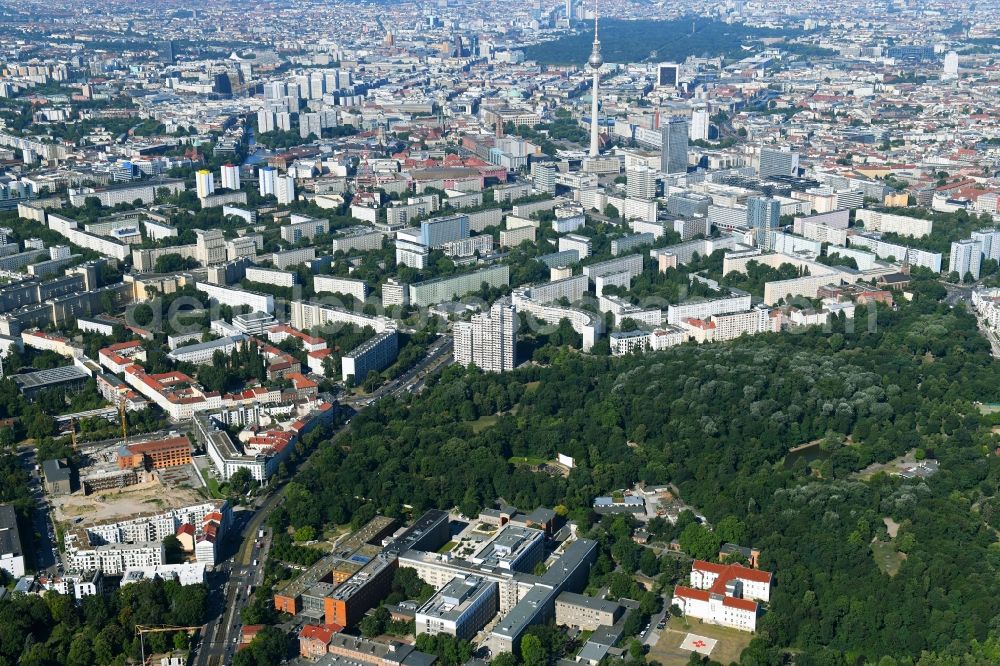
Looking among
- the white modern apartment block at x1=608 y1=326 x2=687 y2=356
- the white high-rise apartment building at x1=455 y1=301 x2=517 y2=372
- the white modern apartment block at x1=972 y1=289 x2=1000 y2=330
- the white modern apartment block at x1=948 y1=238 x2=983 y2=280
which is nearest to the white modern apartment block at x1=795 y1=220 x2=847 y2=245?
the white modern apartment block at x1=948 y1=238 x2=983 y2=280

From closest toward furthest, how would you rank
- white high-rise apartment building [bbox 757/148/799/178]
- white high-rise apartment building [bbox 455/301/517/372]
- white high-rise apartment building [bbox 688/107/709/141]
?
white high-rise apartment building [bbox 455/301/517/372], white high-rise apartment building [bbox 757/148/799/178], white high-rise apartment building [bbox 688/107/709/141]

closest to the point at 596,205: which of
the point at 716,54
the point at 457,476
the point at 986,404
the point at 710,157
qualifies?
the point at 710,157

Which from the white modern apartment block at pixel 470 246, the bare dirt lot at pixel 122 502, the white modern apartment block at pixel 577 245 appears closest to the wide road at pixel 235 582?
the bare dirt lot at pixel 122 502

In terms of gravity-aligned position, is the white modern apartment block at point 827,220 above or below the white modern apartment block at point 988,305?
above

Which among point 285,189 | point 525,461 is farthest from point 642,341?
point 285,189

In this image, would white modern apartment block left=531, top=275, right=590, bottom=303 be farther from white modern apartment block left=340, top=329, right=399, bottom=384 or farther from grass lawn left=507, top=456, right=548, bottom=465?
grass lawn left=507, top=456, right=548, bottom=465

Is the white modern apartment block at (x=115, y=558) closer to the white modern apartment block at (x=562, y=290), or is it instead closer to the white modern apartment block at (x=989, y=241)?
the white modern apartment block at (x=562, y=290)

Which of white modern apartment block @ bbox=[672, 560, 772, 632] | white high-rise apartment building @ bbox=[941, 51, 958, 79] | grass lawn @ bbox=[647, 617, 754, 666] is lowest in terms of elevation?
grass lawn @ bbox=[647, 617, 754, 666]
